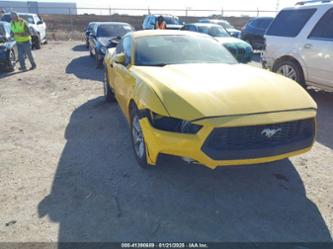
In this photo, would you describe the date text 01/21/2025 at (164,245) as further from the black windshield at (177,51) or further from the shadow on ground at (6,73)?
the shadow on ground at (6,73)

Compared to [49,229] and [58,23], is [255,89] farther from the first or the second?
[58,23]

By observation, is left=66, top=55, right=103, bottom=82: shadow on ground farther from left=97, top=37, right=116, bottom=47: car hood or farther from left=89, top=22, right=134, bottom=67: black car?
left=97, top=37, right=116, bottom=47: car hood

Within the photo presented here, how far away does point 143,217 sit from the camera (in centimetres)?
→ 303

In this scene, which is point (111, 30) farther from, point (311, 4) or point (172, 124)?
point (172, 124)

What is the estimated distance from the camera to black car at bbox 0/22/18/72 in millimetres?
10062

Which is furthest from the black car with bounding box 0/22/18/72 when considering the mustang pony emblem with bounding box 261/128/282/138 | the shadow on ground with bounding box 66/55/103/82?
the mustang pony emblem with bounding box 261/128/282/138

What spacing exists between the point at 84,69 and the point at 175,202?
29.1 feet

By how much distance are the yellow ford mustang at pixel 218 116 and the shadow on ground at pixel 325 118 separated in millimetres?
1629

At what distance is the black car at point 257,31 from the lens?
53.4 feet

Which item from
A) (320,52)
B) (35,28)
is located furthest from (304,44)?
(35,28)

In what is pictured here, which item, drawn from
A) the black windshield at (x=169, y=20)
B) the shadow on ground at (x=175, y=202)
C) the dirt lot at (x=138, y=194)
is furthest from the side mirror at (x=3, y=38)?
the black windshield at (x=169, y=20)

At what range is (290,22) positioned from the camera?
23.3ft

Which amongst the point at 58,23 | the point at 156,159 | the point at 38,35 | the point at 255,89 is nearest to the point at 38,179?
the point at 156,159

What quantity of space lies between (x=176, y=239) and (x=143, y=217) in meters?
0.42
